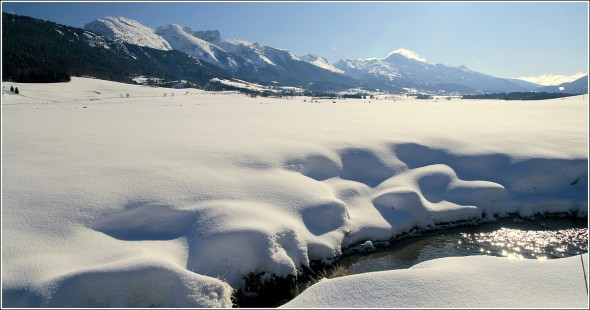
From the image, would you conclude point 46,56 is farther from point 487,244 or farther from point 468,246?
point 487,244

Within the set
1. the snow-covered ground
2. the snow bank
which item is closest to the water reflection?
the snow-covered ground

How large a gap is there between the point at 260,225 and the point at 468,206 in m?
11.1

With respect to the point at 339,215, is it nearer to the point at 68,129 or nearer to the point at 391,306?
the point at 391,306

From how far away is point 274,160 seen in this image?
17594 millimetres

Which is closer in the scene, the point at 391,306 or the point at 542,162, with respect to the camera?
the point at 391,306

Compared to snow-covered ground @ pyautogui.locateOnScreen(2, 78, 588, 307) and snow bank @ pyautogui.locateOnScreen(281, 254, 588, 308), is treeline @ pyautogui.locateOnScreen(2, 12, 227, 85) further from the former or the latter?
snow bank @ pyautogui.locateOnScreen(281, 254, 588, 308)

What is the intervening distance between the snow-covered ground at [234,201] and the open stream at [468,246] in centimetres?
61

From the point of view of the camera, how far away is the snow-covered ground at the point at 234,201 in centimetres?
847

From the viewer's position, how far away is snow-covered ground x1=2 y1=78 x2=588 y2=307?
27.8ft

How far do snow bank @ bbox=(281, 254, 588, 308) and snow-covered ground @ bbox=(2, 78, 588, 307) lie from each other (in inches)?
3.0

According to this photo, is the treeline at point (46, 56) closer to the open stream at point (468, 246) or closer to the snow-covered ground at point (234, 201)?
the snow-covered ground at point (234, 201)

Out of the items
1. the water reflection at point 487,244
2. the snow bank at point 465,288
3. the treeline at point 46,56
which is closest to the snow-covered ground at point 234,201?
the snow bank at point 465,288

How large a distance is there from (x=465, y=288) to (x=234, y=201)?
8450mm

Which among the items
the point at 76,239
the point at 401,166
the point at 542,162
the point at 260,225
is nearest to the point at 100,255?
the point at 76,239
